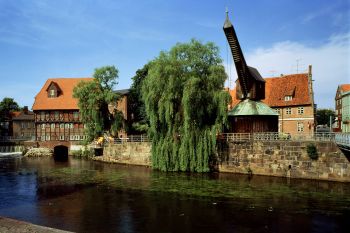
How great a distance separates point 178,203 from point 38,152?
44693 mm

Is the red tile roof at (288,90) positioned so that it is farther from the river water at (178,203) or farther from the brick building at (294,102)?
the river water at (178,203)

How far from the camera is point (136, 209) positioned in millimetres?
19641

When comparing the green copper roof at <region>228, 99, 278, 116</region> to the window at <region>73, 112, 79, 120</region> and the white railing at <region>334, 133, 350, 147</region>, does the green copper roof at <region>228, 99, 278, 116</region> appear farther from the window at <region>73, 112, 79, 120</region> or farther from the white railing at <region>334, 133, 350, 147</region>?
the window at <region>73, 112, 79, 120</region>

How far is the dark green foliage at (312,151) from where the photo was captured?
93.1 feet

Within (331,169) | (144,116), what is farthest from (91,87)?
(331,169)

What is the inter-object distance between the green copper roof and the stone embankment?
37.8 metres

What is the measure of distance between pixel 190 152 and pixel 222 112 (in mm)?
5206

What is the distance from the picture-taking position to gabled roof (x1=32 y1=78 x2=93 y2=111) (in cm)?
6084

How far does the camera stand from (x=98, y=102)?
1807 inches

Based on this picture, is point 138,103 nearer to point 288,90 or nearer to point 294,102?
point 288,90

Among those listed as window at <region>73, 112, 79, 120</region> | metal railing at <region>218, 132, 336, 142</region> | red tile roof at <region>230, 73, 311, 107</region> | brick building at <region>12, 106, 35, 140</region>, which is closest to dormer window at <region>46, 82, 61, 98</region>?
window at <region>73, 112, 79, 120</region>

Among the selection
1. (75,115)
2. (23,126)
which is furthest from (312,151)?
(23,126)

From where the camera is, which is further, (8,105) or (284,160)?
(8,105)

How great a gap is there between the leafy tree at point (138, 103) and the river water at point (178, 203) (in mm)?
18068
